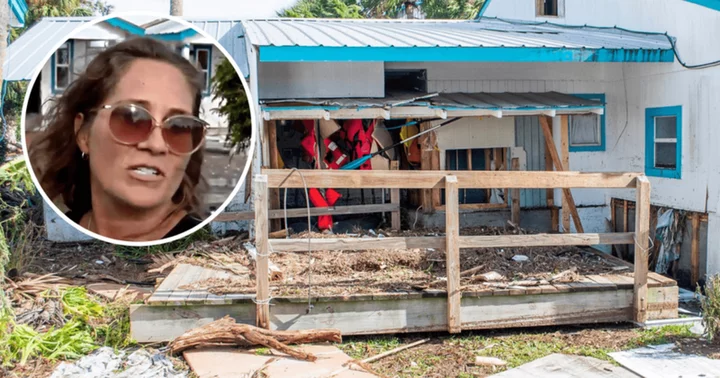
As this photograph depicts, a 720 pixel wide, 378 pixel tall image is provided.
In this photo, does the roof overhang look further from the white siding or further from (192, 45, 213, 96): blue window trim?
(192, 45, 213, 96): blue window trim

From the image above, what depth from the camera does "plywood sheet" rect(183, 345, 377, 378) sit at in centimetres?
558

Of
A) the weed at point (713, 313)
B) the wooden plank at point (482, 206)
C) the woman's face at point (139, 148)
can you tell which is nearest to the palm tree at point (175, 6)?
the wooden plank at point (482, 206)

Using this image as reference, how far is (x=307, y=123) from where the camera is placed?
33.9 ft

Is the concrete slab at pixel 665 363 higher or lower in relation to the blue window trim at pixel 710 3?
lower

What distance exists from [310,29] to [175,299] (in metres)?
6.36

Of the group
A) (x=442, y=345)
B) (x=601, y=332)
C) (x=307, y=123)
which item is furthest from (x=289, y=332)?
(x=307, y=123)

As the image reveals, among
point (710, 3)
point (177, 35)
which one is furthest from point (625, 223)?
point (177, 35)

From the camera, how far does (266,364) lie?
5.80 meters

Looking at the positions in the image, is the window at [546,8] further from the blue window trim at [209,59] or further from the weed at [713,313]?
the blue window trim at [209,59]

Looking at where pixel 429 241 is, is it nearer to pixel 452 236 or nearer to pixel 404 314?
pixel 452 236

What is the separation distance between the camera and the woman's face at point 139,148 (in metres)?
2.15

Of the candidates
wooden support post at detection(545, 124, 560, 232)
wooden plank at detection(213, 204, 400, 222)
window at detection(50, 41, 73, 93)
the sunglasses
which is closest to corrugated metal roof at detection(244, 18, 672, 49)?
wooden support post at detection(545, 124, 560, 232)

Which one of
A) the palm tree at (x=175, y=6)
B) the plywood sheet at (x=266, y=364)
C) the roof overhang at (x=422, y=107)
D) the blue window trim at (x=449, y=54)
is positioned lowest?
the plywood sheet at (x=266, y=364)

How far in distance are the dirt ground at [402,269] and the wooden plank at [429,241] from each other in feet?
0.93
